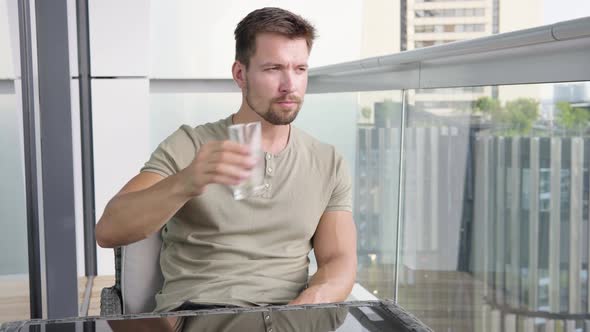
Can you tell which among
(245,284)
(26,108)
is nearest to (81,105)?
(26,108)

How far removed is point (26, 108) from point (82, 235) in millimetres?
2317

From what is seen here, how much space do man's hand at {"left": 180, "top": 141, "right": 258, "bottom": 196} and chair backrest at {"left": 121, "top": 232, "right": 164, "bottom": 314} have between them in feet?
1.70

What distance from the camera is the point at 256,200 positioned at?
69.4 inches

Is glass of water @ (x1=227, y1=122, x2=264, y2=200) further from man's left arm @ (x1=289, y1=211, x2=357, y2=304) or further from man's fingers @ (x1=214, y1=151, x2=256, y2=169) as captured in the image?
man's left arm @ (x1=289, y1=211, x2=357, y2=304)

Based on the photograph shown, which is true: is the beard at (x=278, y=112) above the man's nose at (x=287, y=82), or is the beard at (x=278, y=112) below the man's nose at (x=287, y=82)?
below

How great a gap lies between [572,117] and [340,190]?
0.57 metres

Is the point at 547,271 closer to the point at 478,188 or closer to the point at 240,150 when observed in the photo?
the point at 478,188

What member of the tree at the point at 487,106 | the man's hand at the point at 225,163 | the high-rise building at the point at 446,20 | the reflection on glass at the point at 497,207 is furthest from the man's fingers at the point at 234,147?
the high-rise building at the point at 446,20

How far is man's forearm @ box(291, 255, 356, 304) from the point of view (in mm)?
1743

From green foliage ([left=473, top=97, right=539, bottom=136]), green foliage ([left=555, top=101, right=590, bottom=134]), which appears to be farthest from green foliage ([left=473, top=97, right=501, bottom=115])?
green foliage ([left=555, top=101, right=590, bottom=134])

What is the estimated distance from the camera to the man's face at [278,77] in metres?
1.78

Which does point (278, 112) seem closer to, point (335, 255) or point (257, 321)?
point (335, 255)

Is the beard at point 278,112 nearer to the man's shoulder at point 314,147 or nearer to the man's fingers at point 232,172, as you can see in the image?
the man's shoulder at point 314,147

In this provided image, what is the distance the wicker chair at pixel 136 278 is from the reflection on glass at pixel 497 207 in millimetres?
962
